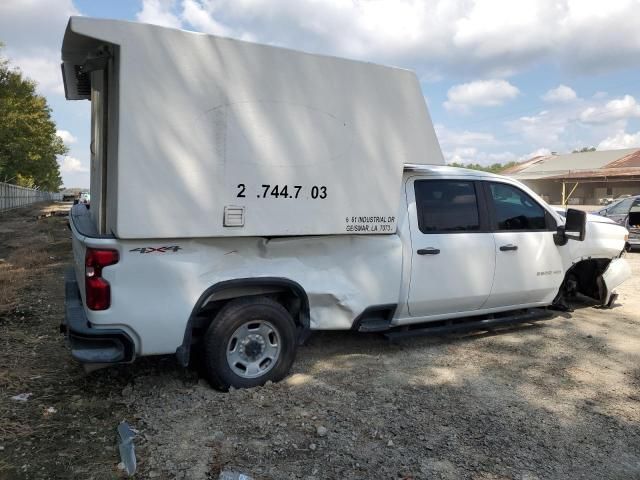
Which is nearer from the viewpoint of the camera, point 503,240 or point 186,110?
point 186,110

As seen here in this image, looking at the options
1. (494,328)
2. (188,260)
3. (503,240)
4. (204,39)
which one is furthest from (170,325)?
(494,328)

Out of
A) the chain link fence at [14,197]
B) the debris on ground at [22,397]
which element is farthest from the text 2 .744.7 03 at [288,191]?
the chain link fence at [14,197]

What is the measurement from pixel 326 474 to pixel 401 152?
8.79 feet

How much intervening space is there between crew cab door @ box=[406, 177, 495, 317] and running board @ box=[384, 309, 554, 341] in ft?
0.52

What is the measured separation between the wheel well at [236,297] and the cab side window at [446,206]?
4.62ft

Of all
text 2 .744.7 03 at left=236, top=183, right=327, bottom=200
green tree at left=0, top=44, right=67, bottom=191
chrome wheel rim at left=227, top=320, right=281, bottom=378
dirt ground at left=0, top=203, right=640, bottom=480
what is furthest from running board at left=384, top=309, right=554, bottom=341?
green tree at left=0, top=44, right=67, bottom=191

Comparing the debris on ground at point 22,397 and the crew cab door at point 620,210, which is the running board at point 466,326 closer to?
the debris on ground at point 22,397

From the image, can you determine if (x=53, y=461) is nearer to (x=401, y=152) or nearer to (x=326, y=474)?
(x=326, y=474)

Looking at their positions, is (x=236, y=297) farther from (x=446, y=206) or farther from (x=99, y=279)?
(x=446, y=206)

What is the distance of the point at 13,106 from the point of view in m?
34.3

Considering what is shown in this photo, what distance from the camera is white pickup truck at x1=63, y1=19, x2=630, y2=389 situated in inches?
138

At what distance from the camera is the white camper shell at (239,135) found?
3.46 m

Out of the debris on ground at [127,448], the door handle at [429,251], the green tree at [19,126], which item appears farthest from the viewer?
the green tree at [19,126]

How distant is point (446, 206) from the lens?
505 cm
